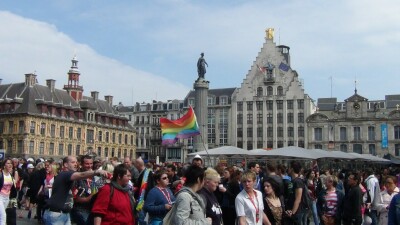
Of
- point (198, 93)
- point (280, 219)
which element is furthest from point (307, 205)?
point (198, 93)

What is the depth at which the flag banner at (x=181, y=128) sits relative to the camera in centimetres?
2589

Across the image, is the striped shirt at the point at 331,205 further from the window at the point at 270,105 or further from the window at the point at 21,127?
the window at the point at 270,105

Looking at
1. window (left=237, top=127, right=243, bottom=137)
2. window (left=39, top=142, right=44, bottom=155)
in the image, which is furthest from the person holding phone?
window (left=237, top=127, right=243, bottom=137)

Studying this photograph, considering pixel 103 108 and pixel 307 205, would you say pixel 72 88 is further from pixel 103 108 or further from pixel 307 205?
pixel 307 205

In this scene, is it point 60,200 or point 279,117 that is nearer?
point 60,200

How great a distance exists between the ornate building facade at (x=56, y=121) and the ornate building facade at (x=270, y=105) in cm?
1855

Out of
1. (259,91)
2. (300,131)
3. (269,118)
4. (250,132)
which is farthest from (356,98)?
(250,132)

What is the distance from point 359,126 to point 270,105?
1225cm

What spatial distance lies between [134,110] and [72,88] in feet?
58.0

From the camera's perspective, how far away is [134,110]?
78.8 meters

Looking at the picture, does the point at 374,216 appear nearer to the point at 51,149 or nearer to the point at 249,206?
the point at 249,206

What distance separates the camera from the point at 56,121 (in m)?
56.3

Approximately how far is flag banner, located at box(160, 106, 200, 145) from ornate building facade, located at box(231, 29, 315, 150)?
3753cm

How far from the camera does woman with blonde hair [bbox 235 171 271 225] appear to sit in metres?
6.54
